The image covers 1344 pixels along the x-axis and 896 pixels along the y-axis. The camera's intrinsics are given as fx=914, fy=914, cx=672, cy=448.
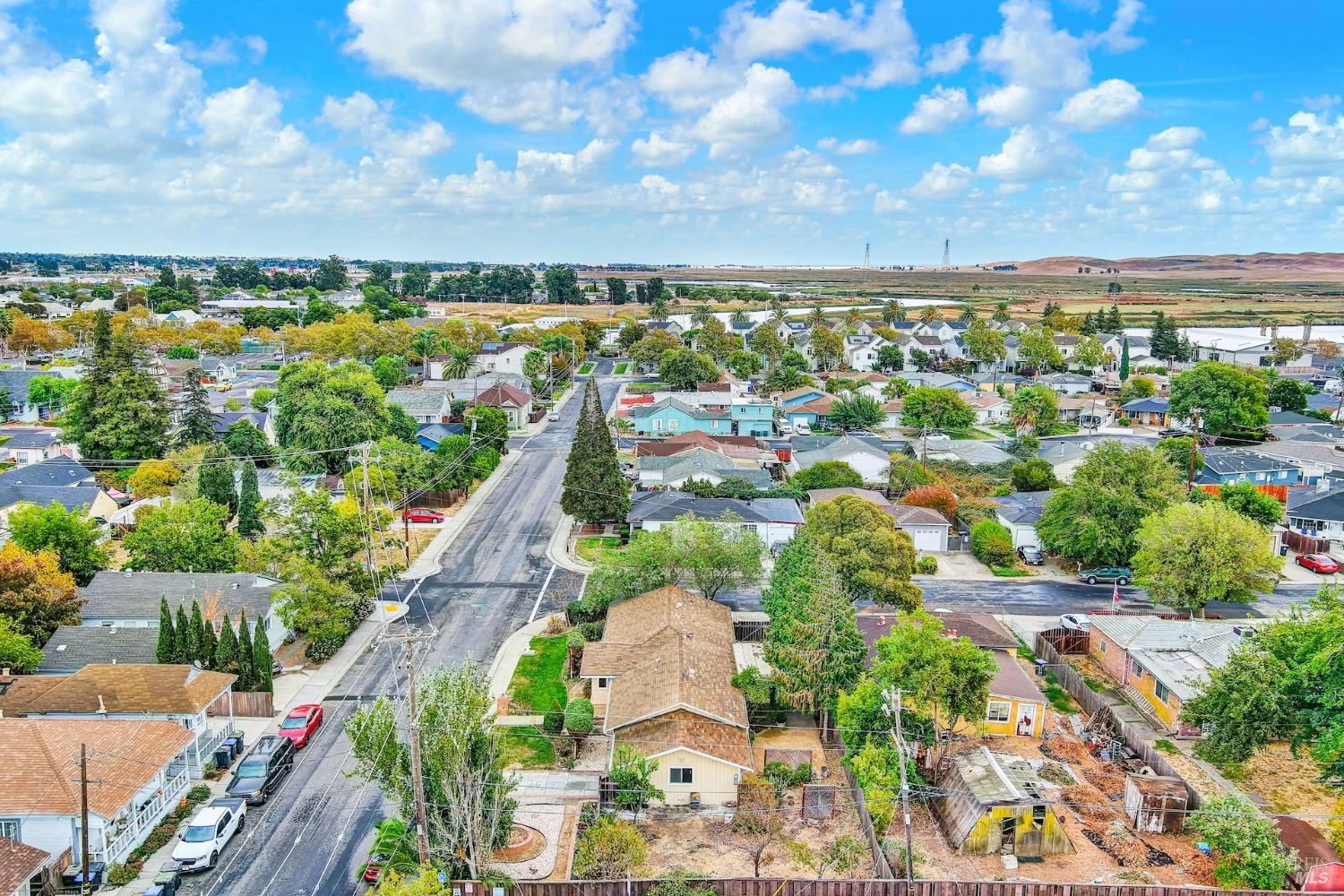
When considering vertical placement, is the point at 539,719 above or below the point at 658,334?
below

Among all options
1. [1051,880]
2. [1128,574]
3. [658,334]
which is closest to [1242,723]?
[1051,880]

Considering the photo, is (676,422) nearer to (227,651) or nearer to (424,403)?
(424,403)

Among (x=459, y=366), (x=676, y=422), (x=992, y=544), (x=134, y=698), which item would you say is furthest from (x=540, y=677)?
(x=459, y=366)

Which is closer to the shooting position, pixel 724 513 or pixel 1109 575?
pixel 1109 575

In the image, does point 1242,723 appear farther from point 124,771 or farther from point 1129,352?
point 1129,352

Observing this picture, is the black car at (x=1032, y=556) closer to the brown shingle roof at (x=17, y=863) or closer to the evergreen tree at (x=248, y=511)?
the evergreen tree at (x=248, y=511)

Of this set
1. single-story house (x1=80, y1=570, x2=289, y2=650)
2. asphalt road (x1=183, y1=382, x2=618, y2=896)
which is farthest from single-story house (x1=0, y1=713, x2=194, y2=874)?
single-story house (x1=80, y1=570, x2=289, y2=650)
